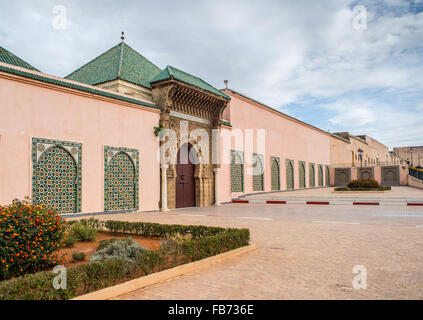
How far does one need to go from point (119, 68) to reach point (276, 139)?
45.3 feet

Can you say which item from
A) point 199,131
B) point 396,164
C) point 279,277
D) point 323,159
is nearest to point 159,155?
point 199,131

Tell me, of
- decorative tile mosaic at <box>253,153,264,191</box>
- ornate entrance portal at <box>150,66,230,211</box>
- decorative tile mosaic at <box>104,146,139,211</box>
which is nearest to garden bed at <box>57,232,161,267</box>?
decorative tile mosaic at <box>104,146,139,211</box>

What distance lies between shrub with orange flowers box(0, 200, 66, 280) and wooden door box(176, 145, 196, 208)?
1118 centimetres

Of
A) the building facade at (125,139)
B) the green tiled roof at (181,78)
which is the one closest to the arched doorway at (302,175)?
the building facade at (125,139)

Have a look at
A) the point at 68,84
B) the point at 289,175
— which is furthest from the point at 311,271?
the point at 289,175

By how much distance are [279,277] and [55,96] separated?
932 cm

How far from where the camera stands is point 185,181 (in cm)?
1625

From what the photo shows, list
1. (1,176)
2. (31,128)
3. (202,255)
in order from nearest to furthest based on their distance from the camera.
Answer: (202,255)
(1,176)
(31,128)

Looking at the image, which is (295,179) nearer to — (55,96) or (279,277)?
(55,96)

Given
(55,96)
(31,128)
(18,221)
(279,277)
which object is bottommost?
(279,277)

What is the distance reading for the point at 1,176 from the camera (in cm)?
905

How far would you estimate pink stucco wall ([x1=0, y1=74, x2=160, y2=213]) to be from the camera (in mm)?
9312

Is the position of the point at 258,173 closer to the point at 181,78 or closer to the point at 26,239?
the point at 181,78

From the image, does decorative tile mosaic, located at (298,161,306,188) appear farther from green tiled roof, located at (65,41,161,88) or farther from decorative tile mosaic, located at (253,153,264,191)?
green tiled roof, located at (65,41,161,88)
